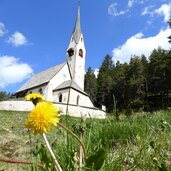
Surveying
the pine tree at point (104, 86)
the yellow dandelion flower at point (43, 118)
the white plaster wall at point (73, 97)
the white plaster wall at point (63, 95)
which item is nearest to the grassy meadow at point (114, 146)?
the yellow dandelion flower at point (43, 118)

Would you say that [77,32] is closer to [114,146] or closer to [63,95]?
[63,95]

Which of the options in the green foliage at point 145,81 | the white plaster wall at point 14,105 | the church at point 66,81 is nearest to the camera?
the white plaster wall at point 14,105

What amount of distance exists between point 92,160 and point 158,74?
7458 centimetres

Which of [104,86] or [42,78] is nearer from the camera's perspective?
[42,78]

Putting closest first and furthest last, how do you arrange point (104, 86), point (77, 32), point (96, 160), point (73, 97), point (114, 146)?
1. point (96, 160)
2. point (114, 146)
3. point (73, 97)
4. point (77, 32)
5. point (104, 86)

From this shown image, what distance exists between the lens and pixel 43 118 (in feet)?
4.18

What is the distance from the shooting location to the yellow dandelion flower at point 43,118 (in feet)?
4.16

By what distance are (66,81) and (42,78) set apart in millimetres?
5480

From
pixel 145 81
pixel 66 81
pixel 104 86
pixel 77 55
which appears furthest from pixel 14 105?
pixel 104 86

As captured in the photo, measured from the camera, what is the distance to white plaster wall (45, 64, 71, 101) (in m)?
55.3

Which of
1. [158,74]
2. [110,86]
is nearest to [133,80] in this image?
[158,74]

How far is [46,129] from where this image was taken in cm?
127

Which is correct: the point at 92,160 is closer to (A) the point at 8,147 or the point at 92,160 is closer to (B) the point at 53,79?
(A) the point at 8,147

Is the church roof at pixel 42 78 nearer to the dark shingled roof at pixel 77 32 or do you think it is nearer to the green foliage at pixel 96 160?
the dark shingled roof at pixel 77 32
